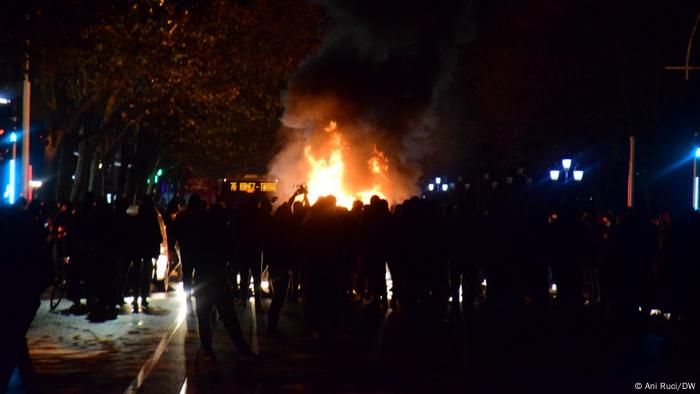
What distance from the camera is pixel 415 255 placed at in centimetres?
1795

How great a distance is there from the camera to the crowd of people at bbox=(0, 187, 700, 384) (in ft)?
50.4

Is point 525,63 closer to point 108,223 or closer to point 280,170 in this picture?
point 280,170

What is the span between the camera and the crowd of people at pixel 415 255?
15.4 metres

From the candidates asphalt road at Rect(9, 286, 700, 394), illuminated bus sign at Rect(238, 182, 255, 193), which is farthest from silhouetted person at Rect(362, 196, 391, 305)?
illuminated bus sign at Rect(238, 182, 255, 193)

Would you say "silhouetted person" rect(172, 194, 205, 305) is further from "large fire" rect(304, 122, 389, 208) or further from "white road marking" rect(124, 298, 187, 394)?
"large fire" rect(304, 122, 389, 208)

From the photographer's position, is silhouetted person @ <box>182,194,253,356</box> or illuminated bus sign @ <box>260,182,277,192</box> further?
illuminated bus sign @ <box>260,182,277,192</box>

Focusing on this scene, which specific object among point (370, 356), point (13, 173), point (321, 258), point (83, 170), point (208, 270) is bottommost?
point (370, 356)

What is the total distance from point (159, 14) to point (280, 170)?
123 feet

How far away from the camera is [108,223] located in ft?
58.2

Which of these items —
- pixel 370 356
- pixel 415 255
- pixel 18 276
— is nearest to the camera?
pixel 18 276

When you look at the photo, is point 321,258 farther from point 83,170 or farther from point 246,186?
point 246,186

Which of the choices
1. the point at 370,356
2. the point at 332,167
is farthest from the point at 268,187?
the point at 370,356

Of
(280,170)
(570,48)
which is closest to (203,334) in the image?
(570,48)

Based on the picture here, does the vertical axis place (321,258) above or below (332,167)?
below
